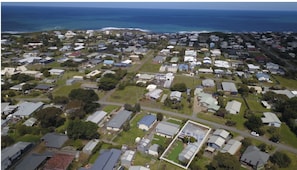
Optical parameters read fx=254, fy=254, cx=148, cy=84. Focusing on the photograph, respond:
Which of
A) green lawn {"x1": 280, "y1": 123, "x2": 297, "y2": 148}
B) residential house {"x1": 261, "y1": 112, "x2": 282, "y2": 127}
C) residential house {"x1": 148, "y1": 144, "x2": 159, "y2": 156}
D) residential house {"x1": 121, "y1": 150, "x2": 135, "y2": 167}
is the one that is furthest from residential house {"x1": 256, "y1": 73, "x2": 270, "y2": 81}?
residential house {"x1": 121, "y1": 150, "x2": 135, "y2": 167}

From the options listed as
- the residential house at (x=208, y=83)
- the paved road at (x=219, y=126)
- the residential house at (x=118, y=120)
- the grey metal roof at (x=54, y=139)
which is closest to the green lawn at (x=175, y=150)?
the paved road at (x=219, y=126)

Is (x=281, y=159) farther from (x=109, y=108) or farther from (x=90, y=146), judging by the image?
(x=109, y=108)

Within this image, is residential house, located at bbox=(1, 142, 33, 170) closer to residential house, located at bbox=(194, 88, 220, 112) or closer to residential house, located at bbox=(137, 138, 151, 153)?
residential house, located at bbox=(137, 138, 151, 153)

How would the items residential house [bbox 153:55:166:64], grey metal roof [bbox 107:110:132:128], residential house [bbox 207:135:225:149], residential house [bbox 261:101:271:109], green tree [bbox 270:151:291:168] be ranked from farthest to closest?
residential house [bbox 153:55:166:64]
residential house [bbox 261:101:271:109]
grey metal roof [bbox 107:110:132:128]
residential house [bbox 207:135:225:149]
green tree [bbox 270:151:291:168]

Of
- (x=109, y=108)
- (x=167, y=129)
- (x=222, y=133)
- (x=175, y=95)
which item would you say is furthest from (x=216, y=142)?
(x=109, y=108)

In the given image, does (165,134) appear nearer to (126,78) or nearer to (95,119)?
(95,119)

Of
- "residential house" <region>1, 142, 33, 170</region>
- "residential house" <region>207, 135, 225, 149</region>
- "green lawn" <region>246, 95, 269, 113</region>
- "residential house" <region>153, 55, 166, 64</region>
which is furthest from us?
"residential house" <region>153, 55, 166, 64</region>
